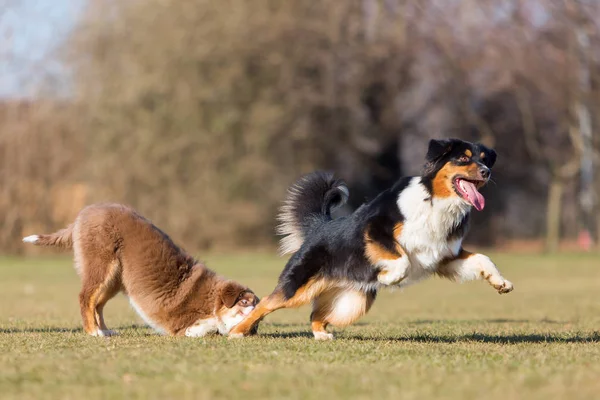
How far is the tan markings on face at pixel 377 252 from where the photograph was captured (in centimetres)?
835

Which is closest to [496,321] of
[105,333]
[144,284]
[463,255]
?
[463,255]

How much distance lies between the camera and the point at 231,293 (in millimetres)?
9375

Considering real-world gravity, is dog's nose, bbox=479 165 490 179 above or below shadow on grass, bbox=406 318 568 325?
above

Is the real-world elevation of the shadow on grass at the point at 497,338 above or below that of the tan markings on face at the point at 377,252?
below

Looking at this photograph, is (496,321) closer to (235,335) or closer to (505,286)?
(505,286)

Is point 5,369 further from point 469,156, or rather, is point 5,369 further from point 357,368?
point 469,156

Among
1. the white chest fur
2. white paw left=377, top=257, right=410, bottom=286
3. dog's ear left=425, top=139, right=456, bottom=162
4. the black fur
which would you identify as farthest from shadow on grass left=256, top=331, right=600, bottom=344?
dog's ear left=425, top=139, right=456, bottom=162

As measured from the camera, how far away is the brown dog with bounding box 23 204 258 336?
9289mm

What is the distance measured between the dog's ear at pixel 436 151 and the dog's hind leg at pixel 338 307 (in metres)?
1.43

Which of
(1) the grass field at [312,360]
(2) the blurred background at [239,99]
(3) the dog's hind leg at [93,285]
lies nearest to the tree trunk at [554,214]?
(2) the blurred background at [239,99]

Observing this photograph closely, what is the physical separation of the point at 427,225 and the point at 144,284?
3.03m

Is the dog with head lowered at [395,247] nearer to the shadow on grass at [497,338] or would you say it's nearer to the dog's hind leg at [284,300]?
the dog's hind leg at [284,300]

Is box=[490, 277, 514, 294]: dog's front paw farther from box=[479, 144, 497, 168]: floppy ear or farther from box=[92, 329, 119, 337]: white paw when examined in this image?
box=[92, 329, 119, 337]: white paw

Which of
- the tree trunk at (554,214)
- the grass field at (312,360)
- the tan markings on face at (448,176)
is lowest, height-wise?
the grass field at (312,360)
